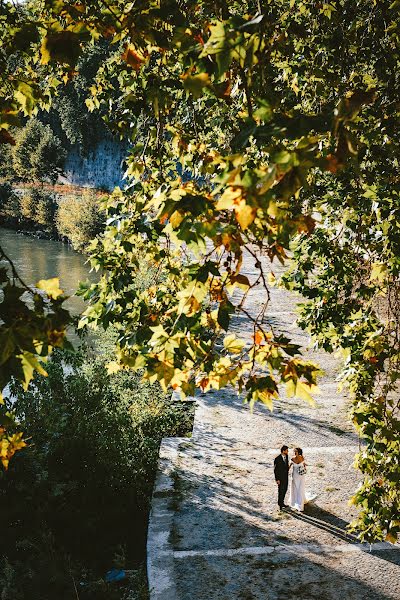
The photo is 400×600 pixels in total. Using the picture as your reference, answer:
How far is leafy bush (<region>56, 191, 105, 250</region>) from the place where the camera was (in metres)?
36.0

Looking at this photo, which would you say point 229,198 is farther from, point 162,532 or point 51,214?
point 51,214

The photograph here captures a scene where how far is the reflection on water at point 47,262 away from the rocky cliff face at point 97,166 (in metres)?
21.7

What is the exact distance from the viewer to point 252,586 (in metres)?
6.45

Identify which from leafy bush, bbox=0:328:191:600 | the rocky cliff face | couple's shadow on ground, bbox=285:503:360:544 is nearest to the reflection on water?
leafy bush, bbox=0:328:191:600

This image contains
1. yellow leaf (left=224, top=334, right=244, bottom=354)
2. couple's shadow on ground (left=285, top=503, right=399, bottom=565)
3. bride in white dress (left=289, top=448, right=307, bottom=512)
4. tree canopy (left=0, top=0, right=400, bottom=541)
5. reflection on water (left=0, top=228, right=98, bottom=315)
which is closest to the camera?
tree canopy (left=0, top=0, right=400, bottom=541)

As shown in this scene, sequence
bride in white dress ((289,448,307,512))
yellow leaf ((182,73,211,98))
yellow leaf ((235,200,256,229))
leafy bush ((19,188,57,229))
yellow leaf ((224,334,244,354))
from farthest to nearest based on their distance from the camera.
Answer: leafy bush ((19,188,57,229)) < bride in white dress ((289,448,307,512)) < yellow leaf ((224,334,244,354)) < yellow leaf ((182,73,211,98)) < yellow leaf ((235,200,256,229))

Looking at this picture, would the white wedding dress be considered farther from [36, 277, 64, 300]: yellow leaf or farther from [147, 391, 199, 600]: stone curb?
[36, 277, 64, 300]: yellow leaf

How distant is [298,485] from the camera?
7945mm


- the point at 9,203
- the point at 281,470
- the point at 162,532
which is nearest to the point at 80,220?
the point at 9,203

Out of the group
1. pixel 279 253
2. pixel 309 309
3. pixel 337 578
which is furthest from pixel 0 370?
pixel 337 578

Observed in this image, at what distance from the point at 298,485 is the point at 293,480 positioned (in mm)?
94

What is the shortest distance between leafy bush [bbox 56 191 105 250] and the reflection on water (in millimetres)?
940

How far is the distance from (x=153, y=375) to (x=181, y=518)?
18.9 ft

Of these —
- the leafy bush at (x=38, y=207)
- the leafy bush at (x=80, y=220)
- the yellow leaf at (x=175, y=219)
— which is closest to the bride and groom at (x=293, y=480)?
the yellow leaf at (x=175, y=219)
